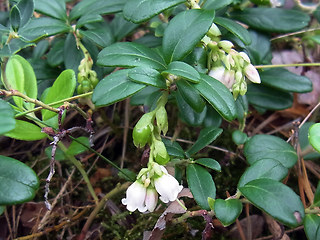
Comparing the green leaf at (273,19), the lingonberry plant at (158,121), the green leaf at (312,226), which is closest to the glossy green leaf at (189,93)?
the lingonberry plant at (158,121)

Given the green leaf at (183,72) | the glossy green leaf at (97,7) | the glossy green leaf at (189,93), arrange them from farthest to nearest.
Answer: the glossy green leaf at (97,7)
the glossy green leaf at (189,93)
the green leaf at (183,72)

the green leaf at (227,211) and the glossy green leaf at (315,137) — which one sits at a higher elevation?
the glossy green leaf at (315,137)

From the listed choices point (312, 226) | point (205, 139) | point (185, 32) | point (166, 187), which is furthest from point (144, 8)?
point (312, 226)

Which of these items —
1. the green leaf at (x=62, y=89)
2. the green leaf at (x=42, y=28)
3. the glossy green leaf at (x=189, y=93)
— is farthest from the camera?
the green leaf at (x=42, y=28)

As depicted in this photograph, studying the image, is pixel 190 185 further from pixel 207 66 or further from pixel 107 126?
pixel 107 126

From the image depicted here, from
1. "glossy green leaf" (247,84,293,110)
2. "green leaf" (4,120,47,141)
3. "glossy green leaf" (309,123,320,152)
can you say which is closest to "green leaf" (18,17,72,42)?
"green leaf" (4,120,47,141)

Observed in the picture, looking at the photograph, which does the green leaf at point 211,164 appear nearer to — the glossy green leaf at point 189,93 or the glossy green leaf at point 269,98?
the glossy green leaf at point 189,93

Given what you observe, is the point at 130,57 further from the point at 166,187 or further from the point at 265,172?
the point at 265,172
